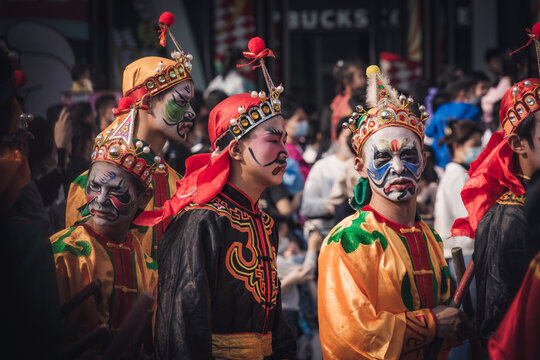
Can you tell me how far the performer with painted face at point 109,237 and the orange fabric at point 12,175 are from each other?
1110 mm

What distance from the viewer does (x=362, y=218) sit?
4027 millimetres

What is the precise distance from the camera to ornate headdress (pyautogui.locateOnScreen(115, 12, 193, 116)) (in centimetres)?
499

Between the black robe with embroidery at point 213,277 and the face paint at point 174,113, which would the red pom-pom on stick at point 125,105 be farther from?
the black robe with embroidery at point 213,277

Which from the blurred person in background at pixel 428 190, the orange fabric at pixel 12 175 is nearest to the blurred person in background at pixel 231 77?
the blurred person in background at pixel 428 190

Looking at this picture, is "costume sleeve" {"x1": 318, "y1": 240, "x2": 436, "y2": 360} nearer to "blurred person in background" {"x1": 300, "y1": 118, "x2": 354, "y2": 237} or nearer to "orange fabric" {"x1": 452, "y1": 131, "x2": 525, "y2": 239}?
"orange fabric" {"x1": 452, "y1": 131, "x2": 525, "y2": 239}

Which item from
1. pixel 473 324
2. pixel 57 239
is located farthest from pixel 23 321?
pixel 473 324

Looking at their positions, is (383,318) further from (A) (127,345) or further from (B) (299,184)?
(B) (299,184)

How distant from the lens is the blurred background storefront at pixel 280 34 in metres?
7.75

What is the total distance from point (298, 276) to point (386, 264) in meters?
2.62

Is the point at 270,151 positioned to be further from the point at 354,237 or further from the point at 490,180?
the point at 490,180

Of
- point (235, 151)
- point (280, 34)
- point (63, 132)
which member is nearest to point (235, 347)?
point (235, 151)

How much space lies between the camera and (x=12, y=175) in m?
2.83

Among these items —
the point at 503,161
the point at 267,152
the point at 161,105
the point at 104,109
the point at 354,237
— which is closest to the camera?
the point at 354,237

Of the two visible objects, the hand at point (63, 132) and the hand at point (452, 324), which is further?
the hand at point (63, 132)
